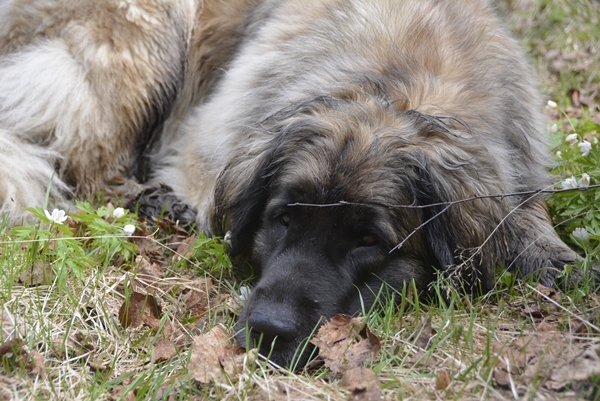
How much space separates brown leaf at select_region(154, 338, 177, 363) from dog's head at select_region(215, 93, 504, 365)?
0.82 ft

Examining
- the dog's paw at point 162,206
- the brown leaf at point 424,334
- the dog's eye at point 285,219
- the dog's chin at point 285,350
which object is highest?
the dog's eye at point 285,219

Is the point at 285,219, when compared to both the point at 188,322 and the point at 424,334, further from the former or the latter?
the point at 424,334

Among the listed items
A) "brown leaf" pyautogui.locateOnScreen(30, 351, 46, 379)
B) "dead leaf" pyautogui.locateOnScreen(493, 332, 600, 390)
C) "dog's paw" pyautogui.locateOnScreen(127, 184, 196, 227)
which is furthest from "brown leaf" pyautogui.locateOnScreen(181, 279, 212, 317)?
"dead leaf" pyautogui.locateOnScreen(493, 332, 600, 390)

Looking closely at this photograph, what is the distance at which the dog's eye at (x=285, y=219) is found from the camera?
8.96ft

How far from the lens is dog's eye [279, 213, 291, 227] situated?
2.73 m

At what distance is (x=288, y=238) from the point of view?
2664mm

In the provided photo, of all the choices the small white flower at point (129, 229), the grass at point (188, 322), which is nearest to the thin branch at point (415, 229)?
the grass at point (188, 322)

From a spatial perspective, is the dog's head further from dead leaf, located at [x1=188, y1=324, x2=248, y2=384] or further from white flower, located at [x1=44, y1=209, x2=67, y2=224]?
white flower, located at [x1=44, y1=209, x2=67, y2=224]

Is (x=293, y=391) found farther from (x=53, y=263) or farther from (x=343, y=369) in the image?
(x=53, y=263)

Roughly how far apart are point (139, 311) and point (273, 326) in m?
0.62

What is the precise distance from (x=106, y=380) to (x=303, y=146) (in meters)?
1.16

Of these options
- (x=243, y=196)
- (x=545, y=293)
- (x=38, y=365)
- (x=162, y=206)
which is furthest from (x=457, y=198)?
(x=162, y=206)

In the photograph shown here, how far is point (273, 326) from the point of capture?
7.67 feet

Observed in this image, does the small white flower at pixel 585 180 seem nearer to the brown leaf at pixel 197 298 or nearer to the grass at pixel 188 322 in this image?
the grass at pixel 188 322
